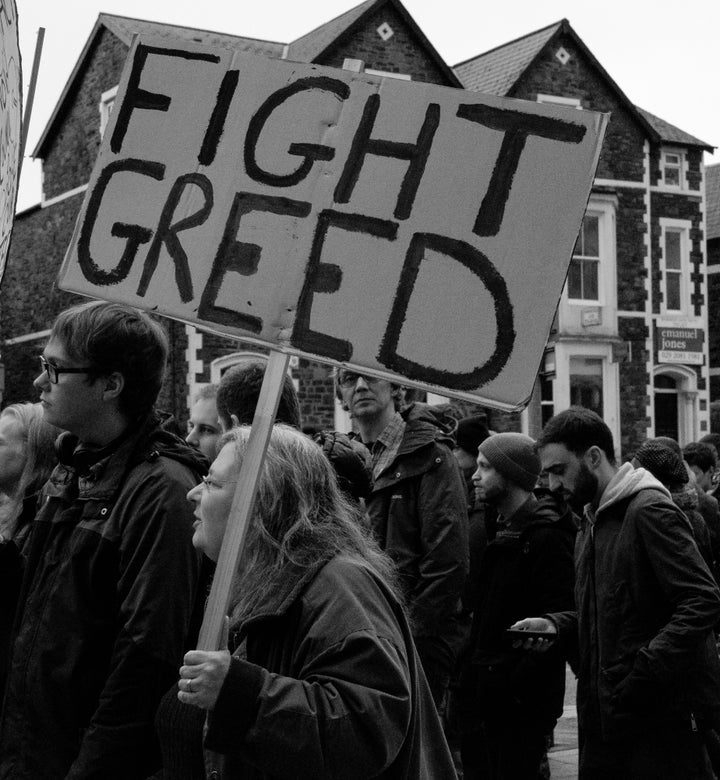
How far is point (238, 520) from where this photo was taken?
2422mm

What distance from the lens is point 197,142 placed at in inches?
111

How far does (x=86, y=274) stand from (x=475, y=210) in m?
0.89

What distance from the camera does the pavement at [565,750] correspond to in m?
6.64

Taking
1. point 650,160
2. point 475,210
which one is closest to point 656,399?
point 650,160

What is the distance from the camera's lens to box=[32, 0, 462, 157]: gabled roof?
2317cm

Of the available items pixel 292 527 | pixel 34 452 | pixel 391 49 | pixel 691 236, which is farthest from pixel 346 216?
pixel 691 236

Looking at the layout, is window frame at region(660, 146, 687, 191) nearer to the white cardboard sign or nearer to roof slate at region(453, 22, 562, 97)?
roof slate at region(453, 22, 562, 97)

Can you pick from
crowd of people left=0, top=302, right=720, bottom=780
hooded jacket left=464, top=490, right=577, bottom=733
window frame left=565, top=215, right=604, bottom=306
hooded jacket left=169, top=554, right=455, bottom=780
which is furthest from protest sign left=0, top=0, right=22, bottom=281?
window frame left=565, top=215, right=604, bottom=306

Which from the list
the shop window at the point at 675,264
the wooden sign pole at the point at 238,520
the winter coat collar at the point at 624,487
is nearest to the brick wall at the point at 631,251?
the shop window at the point at 675,264

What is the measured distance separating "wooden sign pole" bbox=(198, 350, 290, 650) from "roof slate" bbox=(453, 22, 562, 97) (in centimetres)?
2266

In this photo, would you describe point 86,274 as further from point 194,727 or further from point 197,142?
point 194,727

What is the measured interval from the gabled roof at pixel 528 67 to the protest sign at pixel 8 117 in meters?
22.4

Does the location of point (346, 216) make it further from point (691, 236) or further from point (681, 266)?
point (691, 236)

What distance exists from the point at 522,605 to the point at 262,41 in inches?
847
